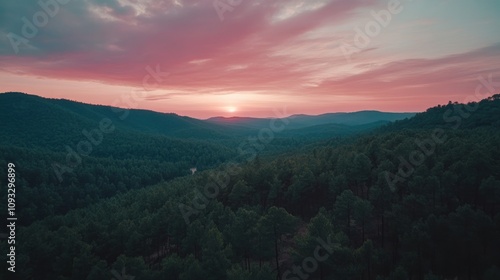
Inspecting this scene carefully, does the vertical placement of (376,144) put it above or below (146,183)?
above

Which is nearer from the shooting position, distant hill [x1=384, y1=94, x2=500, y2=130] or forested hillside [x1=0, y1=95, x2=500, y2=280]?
forested hillside [x1=0, y1=95, x2=500, y2=280]

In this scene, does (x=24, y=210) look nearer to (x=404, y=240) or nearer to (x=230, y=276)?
(x=230, y=276)

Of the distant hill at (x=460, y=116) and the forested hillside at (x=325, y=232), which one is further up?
the distant hill at (x=460, y=116)

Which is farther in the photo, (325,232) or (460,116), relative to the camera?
(460,116)

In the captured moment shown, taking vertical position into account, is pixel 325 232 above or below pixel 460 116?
below

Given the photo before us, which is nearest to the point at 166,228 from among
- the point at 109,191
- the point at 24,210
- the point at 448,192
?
the point at 448,192

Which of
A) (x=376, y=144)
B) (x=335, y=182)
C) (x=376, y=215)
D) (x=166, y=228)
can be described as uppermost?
(x=376, y=144)

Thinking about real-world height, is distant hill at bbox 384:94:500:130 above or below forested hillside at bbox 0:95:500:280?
above

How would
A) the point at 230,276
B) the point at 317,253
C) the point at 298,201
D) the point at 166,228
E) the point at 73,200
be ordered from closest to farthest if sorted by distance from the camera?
the point at 230,276 → the point at 317,253 → the point at 166,228 → the point at 298,201 → the point at 73,200
